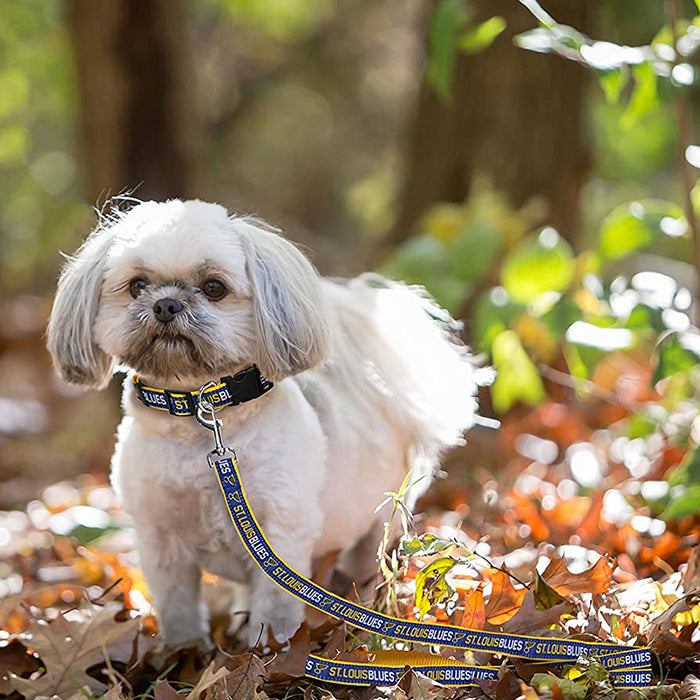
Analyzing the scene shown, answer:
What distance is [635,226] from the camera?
10.7ft

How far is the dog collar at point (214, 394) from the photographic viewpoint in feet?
7.96

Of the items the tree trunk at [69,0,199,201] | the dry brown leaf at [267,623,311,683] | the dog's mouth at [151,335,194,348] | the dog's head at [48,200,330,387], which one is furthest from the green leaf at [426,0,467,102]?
the tree trunk at [69,0,199,201]

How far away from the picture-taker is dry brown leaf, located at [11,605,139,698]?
247 cm

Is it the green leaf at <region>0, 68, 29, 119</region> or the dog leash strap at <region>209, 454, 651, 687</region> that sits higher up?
the green leaf at <region>0, 68, 29, 119</region>

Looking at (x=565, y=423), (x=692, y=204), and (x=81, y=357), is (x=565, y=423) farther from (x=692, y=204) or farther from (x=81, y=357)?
(x=81, y=357)

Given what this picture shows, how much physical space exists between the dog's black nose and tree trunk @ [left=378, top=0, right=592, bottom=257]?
3.59 m

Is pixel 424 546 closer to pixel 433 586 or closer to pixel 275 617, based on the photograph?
pixel 433 586

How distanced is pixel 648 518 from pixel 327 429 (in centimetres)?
130

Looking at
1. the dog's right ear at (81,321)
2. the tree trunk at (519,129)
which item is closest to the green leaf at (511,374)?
the dog's right ear at (81,321)

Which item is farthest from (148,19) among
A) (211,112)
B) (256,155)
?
(256,155)

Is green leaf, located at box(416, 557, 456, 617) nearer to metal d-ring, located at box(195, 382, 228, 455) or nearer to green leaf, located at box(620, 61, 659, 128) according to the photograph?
metal d-ring, located at box(195, 382, 228, 455)

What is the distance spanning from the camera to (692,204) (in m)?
3.12

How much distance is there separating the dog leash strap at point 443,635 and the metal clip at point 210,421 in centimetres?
2

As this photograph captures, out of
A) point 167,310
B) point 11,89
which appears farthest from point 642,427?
point 11,89
